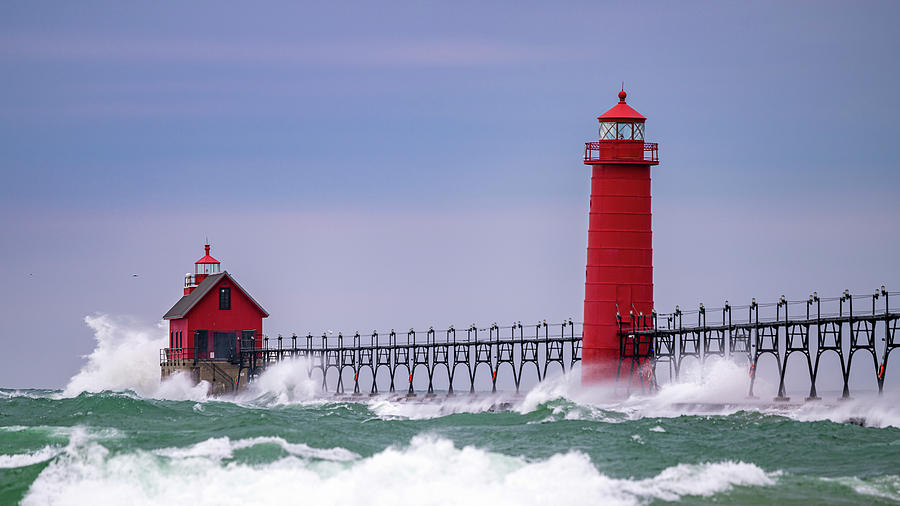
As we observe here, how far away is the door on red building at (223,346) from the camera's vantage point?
63781 millimetres

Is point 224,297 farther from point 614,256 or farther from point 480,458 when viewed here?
point 480,458

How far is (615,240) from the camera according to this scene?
39.4 metres

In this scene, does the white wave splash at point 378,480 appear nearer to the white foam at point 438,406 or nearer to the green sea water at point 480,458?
the green sea water at point 480,458

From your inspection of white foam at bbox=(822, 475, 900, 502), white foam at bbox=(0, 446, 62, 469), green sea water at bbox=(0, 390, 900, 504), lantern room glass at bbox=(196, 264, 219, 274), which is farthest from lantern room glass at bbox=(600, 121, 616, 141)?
lantern room glass at bbox=(196, 264, 219, 274)

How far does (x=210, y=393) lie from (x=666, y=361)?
28.9 m

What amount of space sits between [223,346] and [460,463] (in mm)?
43537

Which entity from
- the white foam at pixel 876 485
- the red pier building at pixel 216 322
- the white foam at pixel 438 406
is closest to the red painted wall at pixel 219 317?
the red pier building at pixel 216 322

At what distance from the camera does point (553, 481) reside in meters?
20.8

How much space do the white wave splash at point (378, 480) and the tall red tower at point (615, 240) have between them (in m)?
17.1

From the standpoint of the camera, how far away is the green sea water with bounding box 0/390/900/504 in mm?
20391

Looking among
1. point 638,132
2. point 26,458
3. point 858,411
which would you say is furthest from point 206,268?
point 26,458

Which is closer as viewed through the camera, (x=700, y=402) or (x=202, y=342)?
(x=700, y=402)

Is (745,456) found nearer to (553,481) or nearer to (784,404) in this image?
(553,481)

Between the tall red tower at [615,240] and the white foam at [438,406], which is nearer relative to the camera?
the tall red tower at [615,240]
